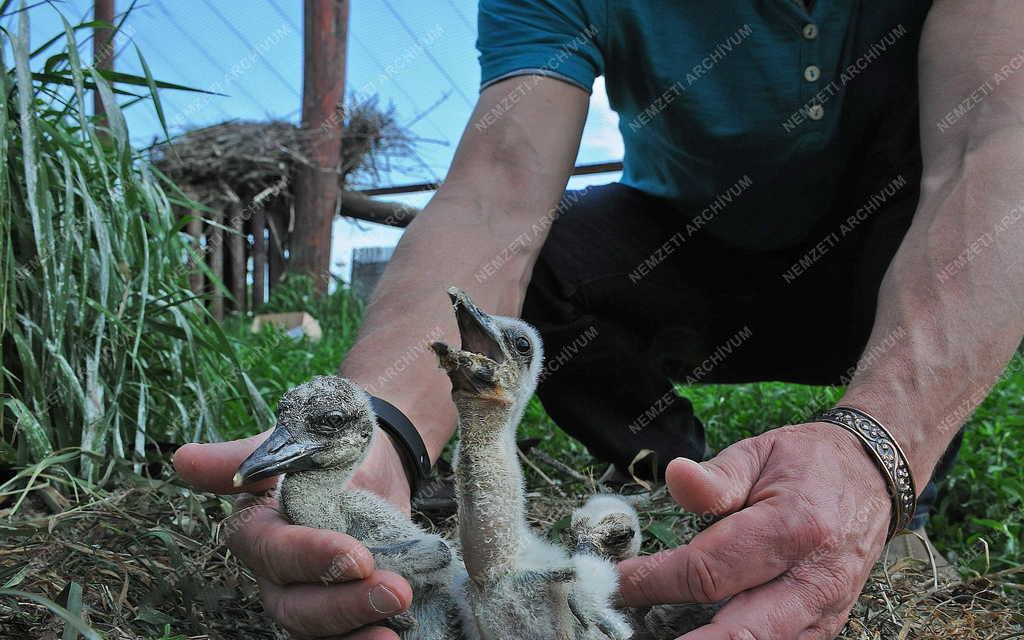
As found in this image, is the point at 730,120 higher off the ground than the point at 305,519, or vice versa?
the point at 730,120

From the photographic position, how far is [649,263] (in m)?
3.03

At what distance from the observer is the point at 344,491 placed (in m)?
1.44

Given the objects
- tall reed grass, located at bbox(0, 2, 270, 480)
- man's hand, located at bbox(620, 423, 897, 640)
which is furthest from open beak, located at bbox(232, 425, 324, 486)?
tall reed grass, located at bbox(0, 2, 270, 480)

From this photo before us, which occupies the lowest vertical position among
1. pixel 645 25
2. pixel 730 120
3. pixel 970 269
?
pixel 970 269

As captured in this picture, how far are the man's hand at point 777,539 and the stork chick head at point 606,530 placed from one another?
72mm

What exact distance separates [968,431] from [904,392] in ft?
7.14

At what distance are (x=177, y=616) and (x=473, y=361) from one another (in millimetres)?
947

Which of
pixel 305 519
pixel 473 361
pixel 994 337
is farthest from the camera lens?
pixel 994 337

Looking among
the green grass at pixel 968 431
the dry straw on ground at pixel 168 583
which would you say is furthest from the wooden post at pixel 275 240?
the dry straw on ground at pixel 168 583

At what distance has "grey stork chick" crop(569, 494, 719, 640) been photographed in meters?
1.49

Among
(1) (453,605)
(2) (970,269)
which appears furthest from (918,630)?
(1) (453,605)

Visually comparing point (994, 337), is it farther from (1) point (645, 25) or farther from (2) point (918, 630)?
(1) point (645, 25)

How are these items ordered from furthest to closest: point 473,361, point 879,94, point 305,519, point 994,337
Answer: point 879,94 < point 994,337 < point 305,519 < point 473,361

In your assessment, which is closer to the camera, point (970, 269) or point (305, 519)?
point (305, 519)
